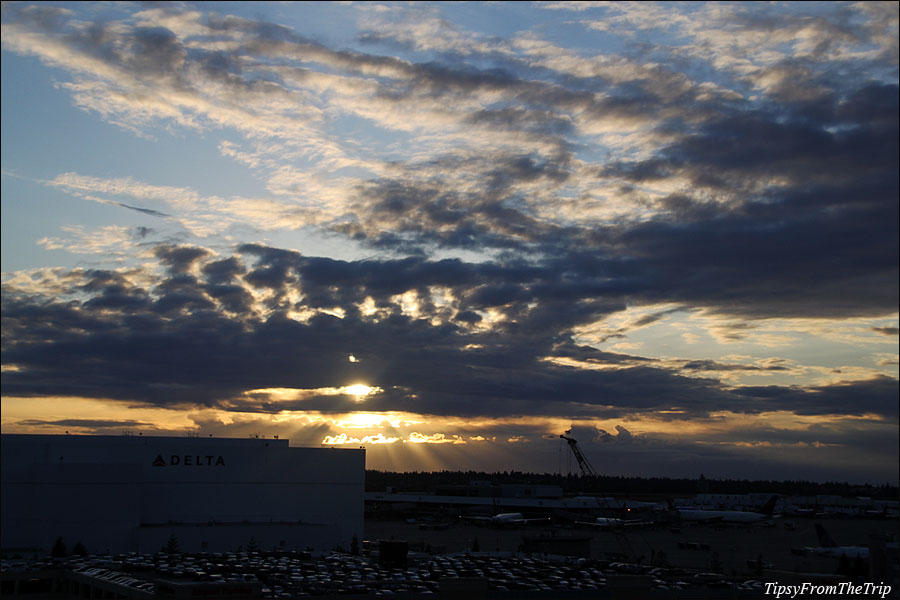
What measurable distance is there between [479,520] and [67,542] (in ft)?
332

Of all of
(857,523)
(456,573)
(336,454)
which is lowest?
(857,523)

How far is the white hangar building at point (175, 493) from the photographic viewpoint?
96.8 m

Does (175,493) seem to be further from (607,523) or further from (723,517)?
(723,517)

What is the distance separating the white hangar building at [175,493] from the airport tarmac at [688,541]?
14.8 metres

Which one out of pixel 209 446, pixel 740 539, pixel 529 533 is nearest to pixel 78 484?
pixel 209 446

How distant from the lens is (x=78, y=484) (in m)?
98.4

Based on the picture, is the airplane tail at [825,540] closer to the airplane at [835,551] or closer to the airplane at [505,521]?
the airplane at [835,551]

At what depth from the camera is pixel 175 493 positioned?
110 metres

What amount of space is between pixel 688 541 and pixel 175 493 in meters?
87.5

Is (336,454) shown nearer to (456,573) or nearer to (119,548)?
(119,548)

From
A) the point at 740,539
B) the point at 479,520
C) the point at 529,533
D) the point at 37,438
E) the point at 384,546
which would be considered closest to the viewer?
the point at 384,546

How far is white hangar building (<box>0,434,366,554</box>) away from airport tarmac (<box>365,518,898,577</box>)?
1479cm

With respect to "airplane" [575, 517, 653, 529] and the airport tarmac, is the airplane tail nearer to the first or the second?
the airport tarmac

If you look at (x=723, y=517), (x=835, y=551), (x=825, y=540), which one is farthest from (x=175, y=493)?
(x=723, y=517)
